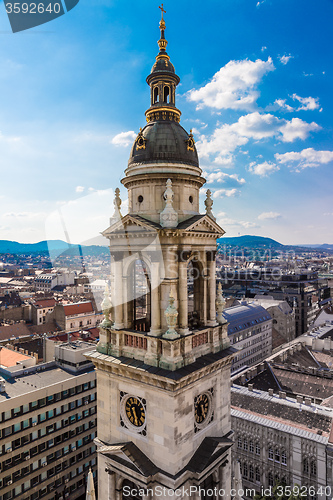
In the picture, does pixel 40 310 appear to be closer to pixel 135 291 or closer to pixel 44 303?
pixel 44 303

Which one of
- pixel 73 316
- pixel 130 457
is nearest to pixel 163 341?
pixel 130 457

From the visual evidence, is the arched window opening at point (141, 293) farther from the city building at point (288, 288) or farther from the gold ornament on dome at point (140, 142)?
the city building at point (288, 288)

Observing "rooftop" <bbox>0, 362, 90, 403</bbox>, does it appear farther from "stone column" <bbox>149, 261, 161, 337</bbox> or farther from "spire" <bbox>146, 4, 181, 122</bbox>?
"spire" <bbox>146, 4, 181, 122</bbox>

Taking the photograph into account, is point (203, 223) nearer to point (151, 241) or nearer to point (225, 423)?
point (151, 241)

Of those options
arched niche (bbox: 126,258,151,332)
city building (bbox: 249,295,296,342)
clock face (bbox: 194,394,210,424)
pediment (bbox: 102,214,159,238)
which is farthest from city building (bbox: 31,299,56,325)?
clock face (bbox: 194,394,210,424)

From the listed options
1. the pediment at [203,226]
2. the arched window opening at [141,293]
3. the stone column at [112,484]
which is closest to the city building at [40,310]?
the arched window opening at [141,293]
